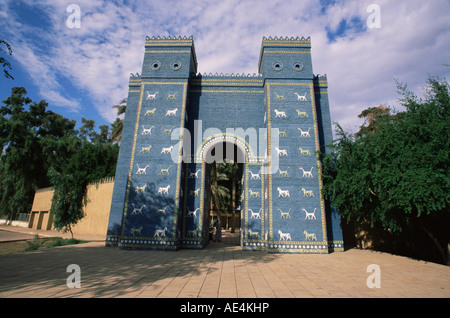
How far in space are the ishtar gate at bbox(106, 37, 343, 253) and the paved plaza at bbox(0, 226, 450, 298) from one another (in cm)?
228

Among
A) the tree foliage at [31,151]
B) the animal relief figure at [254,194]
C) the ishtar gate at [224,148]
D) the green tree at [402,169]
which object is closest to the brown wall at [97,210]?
the tree foliage at [31,151]

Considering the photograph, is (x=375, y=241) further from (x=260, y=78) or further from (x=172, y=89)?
(x=172, y=89)

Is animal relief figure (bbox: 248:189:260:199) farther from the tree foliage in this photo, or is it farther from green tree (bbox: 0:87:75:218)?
green tree (bbox: 0:87:75:218)

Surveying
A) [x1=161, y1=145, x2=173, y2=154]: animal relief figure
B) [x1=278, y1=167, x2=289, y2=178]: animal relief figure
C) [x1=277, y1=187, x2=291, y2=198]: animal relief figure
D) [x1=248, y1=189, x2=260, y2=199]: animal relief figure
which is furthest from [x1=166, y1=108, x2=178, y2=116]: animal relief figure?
[x1=277, y1=187, x2=291, y2=198]: animal relief figure

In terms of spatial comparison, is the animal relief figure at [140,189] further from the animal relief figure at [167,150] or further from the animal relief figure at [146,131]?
the animal relief figure at [146,131]

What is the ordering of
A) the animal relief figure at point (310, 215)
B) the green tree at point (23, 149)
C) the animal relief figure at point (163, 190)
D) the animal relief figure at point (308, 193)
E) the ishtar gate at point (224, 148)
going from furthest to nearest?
the green tree at point (23, 149) < the animal relief figure at point (163, 190) < the animal relief figure at point (308, 193) < the ishtar gate at point (224, 148) < the animal relief figure at point (310, 215)

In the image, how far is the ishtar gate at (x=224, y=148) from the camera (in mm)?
9758

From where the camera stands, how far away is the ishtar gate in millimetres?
9758

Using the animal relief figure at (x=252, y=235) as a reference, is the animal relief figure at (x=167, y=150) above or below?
above

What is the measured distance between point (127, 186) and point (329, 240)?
369 inches

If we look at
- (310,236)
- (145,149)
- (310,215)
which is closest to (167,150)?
(145,149)

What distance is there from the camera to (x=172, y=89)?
37.5ft

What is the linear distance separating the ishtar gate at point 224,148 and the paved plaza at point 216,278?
2.28m
